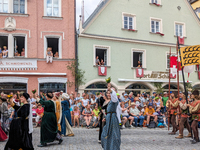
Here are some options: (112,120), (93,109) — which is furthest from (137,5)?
(112,120)

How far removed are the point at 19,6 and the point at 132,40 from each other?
9680 millimetres

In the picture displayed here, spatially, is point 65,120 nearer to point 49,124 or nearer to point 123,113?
point 49,124

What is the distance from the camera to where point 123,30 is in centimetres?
2247

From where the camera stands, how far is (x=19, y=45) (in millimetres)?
19688

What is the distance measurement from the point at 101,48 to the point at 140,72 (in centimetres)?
410

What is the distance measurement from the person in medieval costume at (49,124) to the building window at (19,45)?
11.0 metres

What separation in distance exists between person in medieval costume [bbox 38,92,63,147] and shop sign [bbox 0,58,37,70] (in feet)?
33.8

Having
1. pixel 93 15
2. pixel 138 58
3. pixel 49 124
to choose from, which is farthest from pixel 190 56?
pixel 138 58

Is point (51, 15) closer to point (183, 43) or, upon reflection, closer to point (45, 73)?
point (45, 73)

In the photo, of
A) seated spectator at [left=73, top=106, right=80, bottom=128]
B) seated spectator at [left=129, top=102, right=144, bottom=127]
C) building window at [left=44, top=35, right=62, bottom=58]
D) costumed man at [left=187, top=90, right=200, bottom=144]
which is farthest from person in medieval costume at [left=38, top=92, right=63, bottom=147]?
building window at [left=44, top=35, right=62, bottom=58]

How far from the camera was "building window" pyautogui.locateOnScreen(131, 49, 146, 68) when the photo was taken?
76.1 feet

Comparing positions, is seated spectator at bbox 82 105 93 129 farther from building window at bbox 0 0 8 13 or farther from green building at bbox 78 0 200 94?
building window at bbox 0 0 8 13

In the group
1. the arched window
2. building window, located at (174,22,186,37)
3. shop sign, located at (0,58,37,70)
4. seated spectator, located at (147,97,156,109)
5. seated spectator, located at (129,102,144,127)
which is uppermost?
building window, located at (174,22,186,37)

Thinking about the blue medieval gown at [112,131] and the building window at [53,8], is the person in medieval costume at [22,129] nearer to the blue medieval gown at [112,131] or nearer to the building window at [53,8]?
the blue medieval gown at [112,131]
